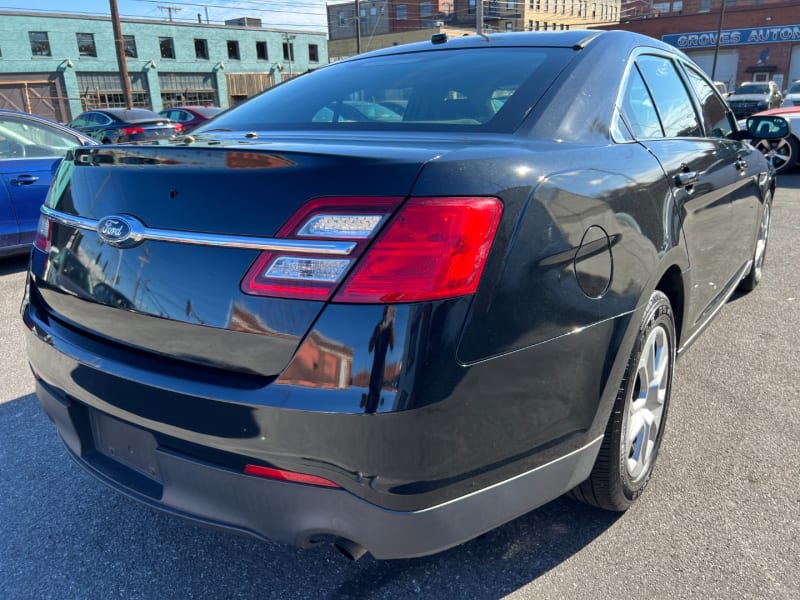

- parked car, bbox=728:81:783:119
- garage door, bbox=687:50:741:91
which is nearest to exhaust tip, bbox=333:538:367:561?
parked car, bbox=728:81:783:119

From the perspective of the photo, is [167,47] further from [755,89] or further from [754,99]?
[754,99]

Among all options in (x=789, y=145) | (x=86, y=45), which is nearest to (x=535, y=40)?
(x=789, y=145)

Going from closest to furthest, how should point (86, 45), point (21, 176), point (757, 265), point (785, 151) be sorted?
→ point (757, 265) < point (21, 176) < point (785, 151) < point (86, 45)

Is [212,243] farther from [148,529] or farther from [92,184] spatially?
[148,529]

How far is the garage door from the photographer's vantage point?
48.8 m

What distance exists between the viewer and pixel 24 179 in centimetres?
555

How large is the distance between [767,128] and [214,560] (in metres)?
3.73

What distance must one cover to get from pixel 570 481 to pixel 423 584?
57 cm

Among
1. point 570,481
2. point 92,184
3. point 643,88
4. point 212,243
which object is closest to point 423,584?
point 570,481

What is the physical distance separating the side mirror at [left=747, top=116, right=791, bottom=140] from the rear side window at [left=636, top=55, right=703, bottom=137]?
0.89m

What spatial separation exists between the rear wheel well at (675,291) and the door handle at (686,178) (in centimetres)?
32

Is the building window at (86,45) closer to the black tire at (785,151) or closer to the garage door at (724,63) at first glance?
the black tire at (785,151)

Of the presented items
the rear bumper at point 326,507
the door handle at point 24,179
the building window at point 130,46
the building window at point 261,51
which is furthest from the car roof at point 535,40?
the building window at point 261,51

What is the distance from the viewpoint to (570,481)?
5.89 feet
